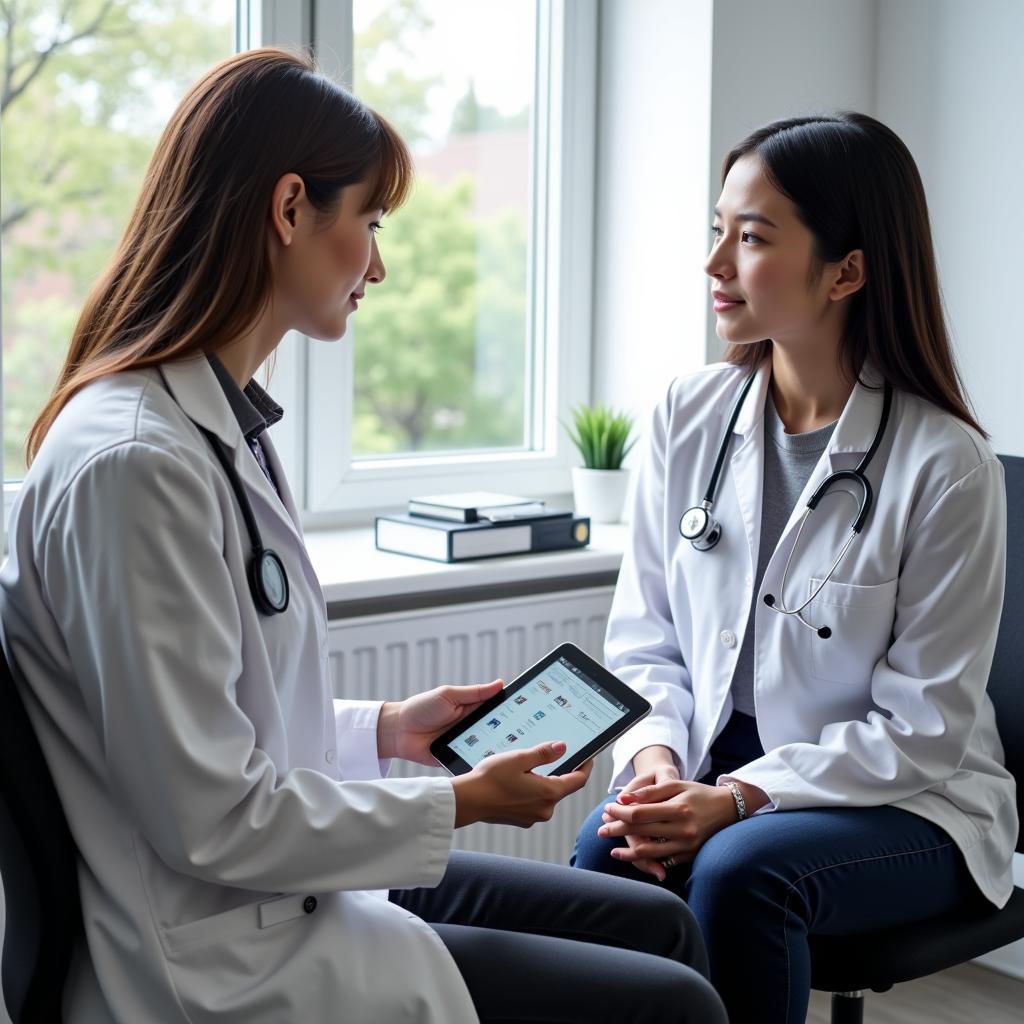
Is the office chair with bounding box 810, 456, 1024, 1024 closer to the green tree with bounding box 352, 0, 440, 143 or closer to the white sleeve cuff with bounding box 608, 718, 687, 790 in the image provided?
the white sleeve cuff with bounding box 608, 718, 687, 790

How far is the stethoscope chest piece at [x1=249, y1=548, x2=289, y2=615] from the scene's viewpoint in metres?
1.11

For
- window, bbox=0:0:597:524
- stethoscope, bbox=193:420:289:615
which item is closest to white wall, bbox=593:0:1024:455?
window, bbox=0:0:597:524

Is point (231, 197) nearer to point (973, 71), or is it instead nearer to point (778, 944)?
point (778, 944)

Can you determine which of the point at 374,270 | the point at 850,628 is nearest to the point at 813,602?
the point at 850,628

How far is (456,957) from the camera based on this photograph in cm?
118

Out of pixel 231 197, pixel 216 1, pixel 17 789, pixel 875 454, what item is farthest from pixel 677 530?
pixel 216 1

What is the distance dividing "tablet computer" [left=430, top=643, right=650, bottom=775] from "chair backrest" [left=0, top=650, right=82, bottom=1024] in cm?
46

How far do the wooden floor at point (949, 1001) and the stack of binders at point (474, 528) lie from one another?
0.99 meters

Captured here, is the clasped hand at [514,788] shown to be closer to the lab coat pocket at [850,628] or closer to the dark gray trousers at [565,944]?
the dark gray trousers at [565,944]

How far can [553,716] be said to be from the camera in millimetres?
1402

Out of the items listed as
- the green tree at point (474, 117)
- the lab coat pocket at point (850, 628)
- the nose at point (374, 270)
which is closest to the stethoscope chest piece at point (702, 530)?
the lab coat pocket at point (850, 628)

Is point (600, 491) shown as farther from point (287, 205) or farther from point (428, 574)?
point (287, 205)

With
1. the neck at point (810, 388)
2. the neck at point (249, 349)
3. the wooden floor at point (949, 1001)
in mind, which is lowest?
the wooden floor at point (949, 1001)

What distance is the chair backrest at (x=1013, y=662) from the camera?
1.68m
